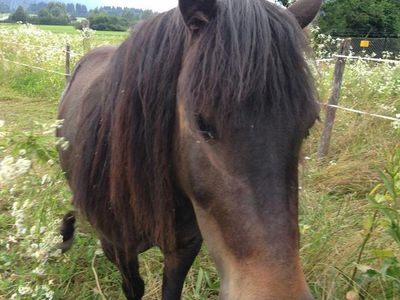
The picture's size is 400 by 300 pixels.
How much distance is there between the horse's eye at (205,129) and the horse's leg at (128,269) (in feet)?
4.02

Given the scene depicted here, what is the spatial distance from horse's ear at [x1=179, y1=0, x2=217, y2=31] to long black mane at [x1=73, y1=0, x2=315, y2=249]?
31mm

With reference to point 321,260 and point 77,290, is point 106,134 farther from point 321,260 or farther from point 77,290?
point 321,260

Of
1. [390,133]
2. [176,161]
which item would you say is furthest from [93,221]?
[390,133]

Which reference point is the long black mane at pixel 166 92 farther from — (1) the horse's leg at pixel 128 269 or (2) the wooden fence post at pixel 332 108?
(2) the wooden fence post at pixel 332 108

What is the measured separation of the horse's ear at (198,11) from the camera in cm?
146

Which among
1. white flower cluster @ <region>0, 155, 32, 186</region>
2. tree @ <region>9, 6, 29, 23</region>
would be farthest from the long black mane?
tree @ <region>9, 6, 29, 23</region>

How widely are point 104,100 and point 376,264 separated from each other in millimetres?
1900

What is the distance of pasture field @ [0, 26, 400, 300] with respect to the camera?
1.82m

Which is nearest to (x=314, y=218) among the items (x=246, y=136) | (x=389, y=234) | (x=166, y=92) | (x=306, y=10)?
(x=389, y=234)

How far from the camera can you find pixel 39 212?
181 cm

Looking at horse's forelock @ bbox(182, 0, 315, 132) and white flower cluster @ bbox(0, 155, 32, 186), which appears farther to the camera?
white flower cluster @ bbox(0, 155, 32, 186)

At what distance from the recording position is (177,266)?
8.01ft

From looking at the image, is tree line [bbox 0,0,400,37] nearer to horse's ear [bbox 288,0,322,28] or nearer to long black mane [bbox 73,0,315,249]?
horse's ear [bbox 288,0,322,28]

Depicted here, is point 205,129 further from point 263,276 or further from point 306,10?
point 306,10
